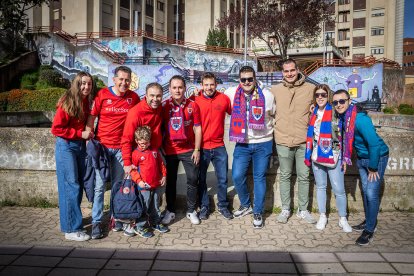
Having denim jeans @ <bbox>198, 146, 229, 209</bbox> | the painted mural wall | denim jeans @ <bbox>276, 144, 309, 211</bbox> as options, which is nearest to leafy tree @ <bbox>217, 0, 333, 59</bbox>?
the painted mural wall

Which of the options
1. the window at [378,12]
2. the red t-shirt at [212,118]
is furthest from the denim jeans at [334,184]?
the window at [378,12]

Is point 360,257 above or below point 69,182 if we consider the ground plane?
below

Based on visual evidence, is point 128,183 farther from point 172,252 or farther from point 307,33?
point 307,33

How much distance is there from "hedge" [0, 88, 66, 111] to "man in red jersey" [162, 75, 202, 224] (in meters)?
17.7

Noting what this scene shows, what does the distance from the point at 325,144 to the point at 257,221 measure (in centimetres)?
139

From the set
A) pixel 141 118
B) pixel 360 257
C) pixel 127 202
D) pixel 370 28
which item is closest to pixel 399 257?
pixel 360 257

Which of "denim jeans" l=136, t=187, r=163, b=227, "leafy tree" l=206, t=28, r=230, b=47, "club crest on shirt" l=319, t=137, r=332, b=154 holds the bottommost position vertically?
"denim jeans" l=136, t=187, r=163, b=227

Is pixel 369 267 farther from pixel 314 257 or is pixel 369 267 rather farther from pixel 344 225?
pixel 344 225

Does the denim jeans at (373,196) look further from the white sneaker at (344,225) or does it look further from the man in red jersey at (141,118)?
the man in red jersey at (141,118)

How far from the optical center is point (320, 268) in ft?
11.7

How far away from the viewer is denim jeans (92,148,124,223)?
14.9 ft

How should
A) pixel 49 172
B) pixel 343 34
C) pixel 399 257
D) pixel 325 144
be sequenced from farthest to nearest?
pixel 343 34
pixel 49 172
pixel 325 144
pixel 399 257

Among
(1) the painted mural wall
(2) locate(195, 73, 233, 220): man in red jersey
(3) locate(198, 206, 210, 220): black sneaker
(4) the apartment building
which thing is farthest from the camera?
(4) the apartment building

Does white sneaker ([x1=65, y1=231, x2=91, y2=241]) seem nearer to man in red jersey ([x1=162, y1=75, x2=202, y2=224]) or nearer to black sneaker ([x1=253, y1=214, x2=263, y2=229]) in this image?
man in red jersey ([x1=162, y1=75, x2=202, y2=224])
